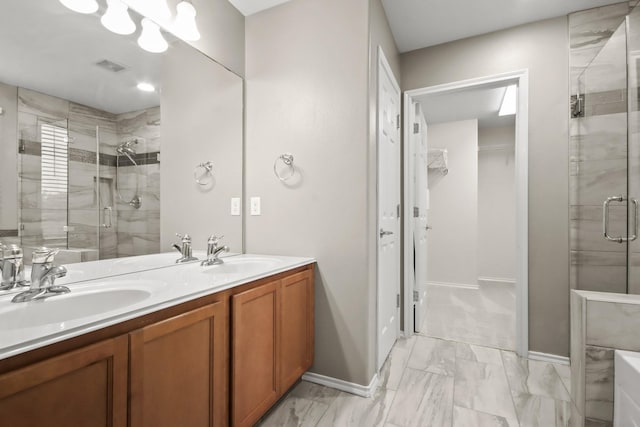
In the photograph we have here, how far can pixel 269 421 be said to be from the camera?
5.13 ft

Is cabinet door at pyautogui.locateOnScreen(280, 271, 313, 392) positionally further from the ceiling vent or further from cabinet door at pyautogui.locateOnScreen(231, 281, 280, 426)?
the ceiling vent

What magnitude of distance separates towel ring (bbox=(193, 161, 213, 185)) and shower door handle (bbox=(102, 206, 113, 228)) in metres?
0.55

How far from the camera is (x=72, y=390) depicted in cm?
73

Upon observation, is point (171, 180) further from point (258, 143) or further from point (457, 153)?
point (457, 153)

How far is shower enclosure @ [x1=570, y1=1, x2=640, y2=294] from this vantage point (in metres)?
1.58

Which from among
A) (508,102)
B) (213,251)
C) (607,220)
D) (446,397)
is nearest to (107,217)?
(213,251)

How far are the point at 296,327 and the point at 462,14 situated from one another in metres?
2.42

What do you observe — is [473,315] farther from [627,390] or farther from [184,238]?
[184,238]

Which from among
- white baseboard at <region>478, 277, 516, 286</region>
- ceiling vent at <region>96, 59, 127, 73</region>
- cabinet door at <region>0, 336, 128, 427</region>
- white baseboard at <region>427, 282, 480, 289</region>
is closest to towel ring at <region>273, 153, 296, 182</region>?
ceiling vent at <region>96, 59, 127, 73</region>

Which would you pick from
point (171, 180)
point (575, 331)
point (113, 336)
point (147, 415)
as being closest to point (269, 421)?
point (147, 415)

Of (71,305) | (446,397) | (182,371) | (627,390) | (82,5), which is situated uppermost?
(82,5)

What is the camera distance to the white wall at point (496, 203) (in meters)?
4.68

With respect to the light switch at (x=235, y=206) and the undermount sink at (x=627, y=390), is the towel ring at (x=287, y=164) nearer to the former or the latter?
the light switch at (x=235, y=206)

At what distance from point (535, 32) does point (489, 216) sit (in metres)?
3.14
